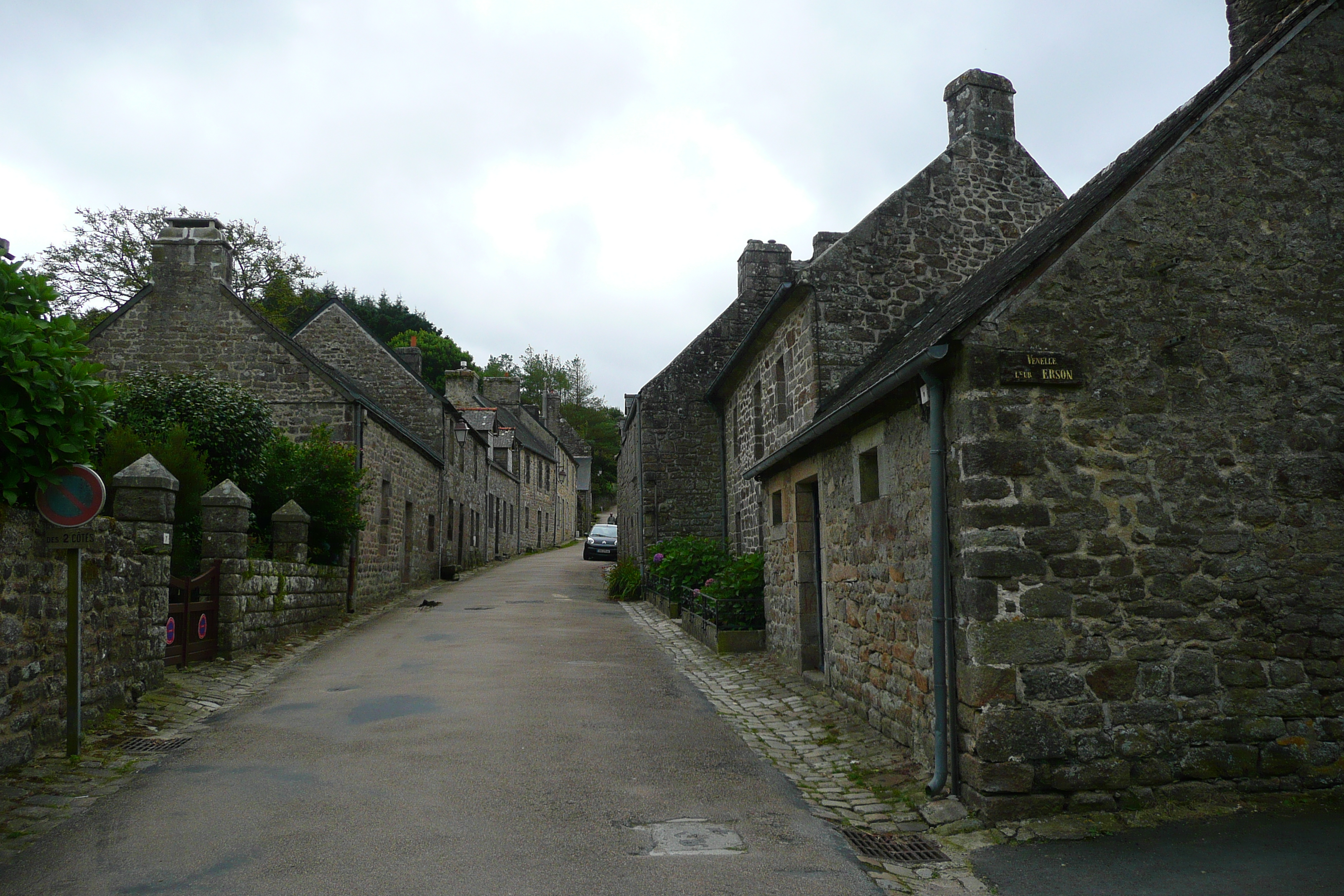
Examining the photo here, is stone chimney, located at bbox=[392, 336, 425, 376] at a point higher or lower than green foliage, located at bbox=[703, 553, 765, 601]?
higher

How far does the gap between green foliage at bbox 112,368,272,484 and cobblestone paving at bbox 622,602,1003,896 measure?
807cm

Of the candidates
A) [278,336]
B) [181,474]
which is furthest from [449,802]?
[278,336]

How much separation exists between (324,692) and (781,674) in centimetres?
510

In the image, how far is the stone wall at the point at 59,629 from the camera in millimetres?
6496

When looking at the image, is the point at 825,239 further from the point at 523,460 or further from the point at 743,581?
the point at 523,460

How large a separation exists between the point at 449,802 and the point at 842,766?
117 inches

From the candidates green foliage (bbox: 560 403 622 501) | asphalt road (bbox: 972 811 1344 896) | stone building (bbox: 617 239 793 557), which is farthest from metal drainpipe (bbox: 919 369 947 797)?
green foliage (bbox: 560 403 622 501)

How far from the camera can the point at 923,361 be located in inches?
246

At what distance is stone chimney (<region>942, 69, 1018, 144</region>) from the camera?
43.7 ft

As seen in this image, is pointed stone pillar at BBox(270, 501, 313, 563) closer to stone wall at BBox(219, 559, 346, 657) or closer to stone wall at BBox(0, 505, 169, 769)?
stone wall at BBox(219, 559, 346, 657)

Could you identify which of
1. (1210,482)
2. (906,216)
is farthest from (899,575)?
(906,216)

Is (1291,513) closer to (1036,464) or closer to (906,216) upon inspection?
(1036,464)

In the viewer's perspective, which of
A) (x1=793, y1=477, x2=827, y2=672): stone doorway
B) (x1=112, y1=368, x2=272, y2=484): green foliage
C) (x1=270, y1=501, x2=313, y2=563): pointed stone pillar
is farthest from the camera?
(x1=112, y1=368, x2=272, y2=484): green foliage

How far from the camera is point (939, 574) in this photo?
20.6 feet
